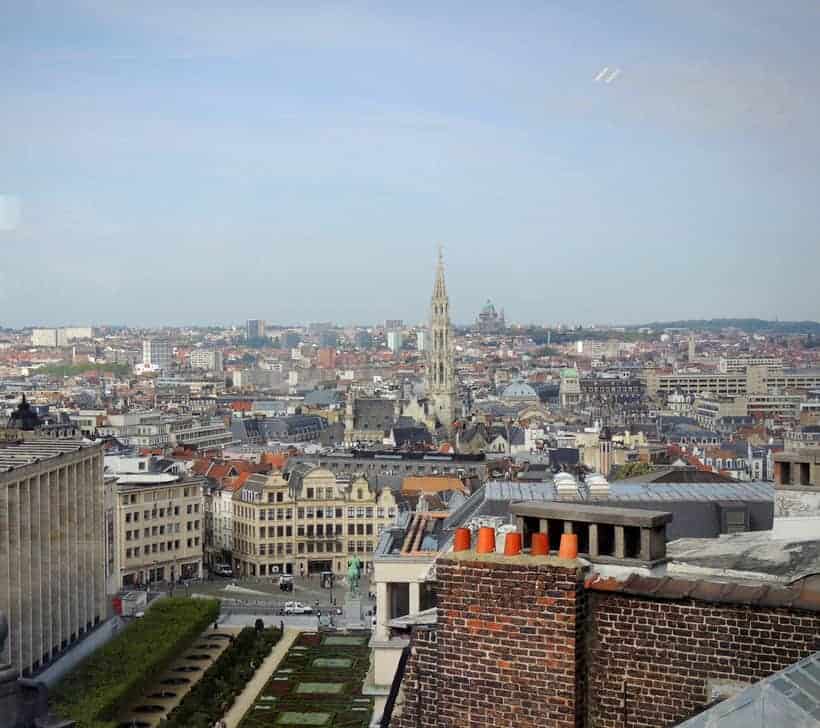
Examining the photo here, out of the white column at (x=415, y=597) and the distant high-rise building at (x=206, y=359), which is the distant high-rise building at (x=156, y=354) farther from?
the white column at (x=415, y=597)

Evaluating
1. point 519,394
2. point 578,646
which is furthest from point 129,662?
point 519,394

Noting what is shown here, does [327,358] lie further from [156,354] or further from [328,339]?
[156,354]

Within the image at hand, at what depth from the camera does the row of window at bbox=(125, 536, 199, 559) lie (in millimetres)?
43781

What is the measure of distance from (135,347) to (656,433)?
8554cm

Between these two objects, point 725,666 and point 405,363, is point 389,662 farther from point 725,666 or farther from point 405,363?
point 405,363

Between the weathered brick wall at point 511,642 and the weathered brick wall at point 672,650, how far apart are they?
10 cm

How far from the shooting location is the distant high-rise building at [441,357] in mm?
92938

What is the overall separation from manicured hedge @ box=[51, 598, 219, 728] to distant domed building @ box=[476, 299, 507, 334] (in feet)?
A: 524

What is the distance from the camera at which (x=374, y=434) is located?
269 ft

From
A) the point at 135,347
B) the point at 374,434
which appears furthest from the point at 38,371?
the point at 374,434

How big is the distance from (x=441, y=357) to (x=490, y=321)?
104 meters

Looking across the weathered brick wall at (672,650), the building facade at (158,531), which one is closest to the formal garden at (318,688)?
the building facade at (158,531)

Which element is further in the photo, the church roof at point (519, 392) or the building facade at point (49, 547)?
the church roof at point (519, 392)

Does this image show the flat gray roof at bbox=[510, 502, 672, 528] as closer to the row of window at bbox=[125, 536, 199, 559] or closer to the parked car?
the parked car
